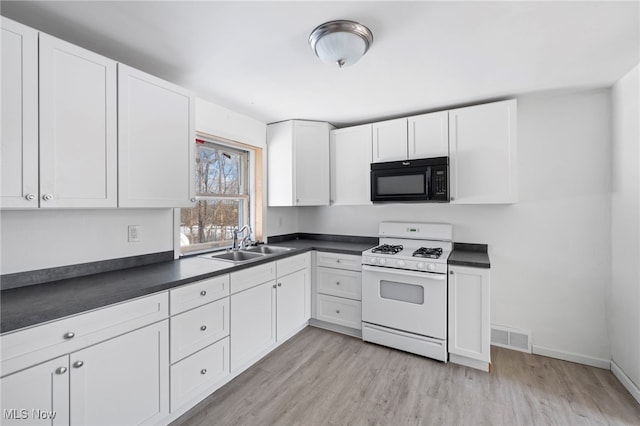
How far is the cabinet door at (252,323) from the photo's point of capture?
2152mm

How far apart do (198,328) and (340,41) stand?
6.57 ft

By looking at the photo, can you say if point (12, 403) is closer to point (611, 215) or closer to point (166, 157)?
point (166, 157)

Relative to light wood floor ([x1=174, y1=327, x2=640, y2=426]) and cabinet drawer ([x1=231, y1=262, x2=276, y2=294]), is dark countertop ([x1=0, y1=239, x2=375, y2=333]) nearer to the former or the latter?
cabinet drawer ([x1=231, y1=262, x2=276, y2=294])

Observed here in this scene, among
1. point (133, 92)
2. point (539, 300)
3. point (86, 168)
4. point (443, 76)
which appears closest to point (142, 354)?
point (86, 168)

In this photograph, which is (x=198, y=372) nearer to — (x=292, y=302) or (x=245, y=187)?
(x=292, y=302)

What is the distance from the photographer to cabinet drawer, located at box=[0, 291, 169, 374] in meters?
1.12

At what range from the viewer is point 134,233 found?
2053 millimetres

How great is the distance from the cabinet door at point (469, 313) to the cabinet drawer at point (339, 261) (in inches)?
35.6

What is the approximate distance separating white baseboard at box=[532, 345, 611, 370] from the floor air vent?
0.08 metres

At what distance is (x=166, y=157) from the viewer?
6.39 ft

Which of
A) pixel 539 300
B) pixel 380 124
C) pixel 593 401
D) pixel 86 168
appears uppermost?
pixel 380 124

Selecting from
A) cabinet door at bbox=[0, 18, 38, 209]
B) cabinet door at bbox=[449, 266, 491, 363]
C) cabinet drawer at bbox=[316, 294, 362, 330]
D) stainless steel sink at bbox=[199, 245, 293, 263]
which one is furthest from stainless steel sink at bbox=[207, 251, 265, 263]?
cabinet door at bbox=[449, 266, 491, 363]

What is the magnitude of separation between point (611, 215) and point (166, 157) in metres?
3.61

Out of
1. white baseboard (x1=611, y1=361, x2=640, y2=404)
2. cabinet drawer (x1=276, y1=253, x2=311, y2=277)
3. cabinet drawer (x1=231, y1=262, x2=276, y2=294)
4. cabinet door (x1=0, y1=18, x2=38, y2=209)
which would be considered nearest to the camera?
cabinet door (x1=0, y1=18, x2=38, y2=209)
